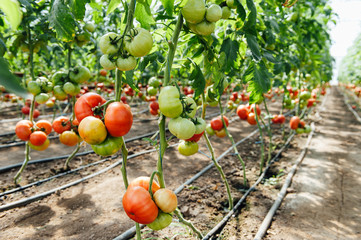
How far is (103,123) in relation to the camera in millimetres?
923

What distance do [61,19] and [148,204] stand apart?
2.94 feet

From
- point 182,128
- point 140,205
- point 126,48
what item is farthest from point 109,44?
point 140,205

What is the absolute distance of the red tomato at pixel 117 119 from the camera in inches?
34.0

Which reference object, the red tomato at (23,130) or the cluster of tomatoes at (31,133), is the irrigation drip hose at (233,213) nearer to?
the cluster of tomatoes at (31,133)

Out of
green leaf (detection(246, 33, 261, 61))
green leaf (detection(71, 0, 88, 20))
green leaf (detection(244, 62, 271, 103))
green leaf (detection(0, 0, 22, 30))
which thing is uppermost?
green leaf (detection(71, 0, 88, 20))

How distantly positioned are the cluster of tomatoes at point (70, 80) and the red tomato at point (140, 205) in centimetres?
143

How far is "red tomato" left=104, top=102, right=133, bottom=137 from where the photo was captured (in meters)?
0.86

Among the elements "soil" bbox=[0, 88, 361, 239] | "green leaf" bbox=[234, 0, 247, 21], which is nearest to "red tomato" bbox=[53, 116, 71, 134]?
"soil" bbox=[0, 88, 361, 239]

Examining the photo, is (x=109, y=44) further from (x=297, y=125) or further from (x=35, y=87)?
(x=297, y=125)

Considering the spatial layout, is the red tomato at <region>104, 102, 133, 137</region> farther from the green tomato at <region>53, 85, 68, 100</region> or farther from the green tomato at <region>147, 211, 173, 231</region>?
the green tomato at <region>53, 85, 68, 100</region>

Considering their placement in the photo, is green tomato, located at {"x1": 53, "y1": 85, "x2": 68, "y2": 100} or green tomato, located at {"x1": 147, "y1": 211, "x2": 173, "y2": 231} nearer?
green tomato, located at {"x1": 147, "y1": 211, "x2": 173, "y2": 231}

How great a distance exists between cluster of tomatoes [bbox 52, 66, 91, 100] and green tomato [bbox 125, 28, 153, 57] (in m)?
1.36

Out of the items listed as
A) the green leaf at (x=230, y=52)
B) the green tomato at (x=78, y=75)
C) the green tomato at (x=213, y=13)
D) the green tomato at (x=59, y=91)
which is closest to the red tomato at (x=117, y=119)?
the green tomato at (x=213, y=13)

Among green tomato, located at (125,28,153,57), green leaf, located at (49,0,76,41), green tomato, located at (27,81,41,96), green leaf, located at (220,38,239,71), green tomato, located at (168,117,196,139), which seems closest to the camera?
green tomato, located at (125,28,153,57)
